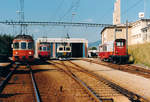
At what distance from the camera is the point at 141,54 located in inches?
855

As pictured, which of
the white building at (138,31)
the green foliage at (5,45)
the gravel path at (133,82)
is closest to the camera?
the gravel path at (133,82)

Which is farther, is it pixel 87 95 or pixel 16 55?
pixel 16 55

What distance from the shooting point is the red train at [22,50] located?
18359mm

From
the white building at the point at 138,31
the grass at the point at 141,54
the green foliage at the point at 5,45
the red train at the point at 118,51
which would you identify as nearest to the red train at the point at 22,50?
the red train at the point at 118,51

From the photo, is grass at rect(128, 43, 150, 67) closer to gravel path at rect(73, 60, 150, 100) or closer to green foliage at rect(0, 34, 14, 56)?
gravel path at rect(73, 60, 150, 100)

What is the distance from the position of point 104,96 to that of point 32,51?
13940 millimetres

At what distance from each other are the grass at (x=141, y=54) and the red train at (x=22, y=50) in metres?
12.3

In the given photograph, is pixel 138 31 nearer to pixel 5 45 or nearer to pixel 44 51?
pixel 44 51

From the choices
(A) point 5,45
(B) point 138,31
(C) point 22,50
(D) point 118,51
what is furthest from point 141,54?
(A) point 5,45

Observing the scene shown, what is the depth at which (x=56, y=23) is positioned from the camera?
98.6 ft

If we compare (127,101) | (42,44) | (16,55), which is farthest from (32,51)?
(127,101)

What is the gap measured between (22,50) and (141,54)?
44.6 ft

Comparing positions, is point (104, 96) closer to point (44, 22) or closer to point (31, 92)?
point (31, 92)

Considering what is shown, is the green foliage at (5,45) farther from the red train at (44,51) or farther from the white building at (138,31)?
the white building at (138,31)
